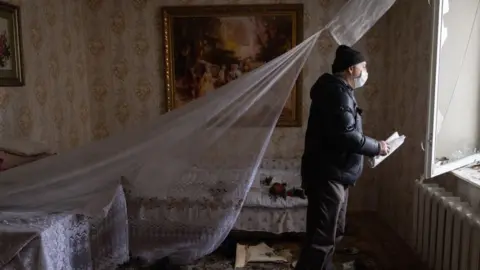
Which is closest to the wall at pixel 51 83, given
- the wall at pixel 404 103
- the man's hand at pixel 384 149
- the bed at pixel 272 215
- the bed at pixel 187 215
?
the bed at pixel 187 215

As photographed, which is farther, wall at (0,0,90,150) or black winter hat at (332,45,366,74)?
wall at (0,0,90,150)

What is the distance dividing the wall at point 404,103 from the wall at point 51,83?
8.48ft

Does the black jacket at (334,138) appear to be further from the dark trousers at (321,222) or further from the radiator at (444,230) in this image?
the radiator at (444,230)

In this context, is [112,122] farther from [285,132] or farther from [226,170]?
[226,170]

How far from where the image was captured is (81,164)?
1807 mm

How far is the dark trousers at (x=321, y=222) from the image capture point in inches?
76.2

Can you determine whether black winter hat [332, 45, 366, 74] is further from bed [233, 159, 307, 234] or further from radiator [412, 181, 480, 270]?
bed [233, 159, 307, 234]

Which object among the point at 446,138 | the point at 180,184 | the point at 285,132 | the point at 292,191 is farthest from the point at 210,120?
the point at 285,132

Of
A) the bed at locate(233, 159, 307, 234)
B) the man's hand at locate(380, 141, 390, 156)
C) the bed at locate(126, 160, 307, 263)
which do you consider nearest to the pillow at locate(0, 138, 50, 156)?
the bed at locate(126, 160, 307, 263)

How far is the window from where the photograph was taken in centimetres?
215

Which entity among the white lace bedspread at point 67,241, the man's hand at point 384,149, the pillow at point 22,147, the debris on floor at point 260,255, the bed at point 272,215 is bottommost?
the debris on floor at point 260,255

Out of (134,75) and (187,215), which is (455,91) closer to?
(187,215)

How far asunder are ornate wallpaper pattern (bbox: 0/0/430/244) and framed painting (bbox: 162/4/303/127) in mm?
92

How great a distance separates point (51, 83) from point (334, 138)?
86.6 inches
